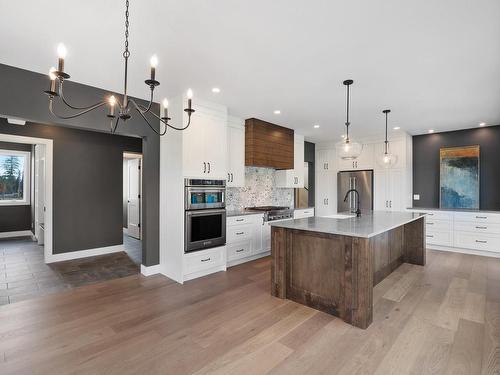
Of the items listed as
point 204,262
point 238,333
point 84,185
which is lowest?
point 238,333

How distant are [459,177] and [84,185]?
7.47m

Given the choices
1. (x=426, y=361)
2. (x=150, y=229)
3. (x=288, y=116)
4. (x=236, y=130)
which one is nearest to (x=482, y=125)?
(x=288, y=116)

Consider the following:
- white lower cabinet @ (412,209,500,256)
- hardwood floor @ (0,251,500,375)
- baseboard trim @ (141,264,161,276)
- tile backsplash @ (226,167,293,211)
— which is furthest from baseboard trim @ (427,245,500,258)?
baseboard trim @ (141,264,161,276)

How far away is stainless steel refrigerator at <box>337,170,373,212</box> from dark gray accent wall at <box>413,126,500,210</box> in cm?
101

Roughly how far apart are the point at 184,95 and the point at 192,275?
254cm

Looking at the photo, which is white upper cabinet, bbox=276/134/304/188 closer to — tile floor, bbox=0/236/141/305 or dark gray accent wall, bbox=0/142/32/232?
tile floor, bbox=0/236/141/305

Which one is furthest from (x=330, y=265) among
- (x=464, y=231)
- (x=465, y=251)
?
(x=465, y=251)

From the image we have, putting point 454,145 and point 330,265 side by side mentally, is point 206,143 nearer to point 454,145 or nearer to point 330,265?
point 330,265

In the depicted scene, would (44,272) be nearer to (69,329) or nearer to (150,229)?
(150,229)

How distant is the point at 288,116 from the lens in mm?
4844

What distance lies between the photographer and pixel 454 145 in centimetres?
581

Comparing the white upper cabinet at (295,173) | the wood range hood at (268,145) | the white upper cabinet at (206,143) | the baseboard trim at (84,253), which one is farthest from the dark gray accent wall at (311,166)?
the baseboard trim at (84,253)

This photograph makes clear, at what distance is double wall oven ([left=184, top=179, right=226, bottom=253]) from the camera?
375cm

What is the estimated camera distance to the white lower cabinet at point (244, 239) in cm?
442
